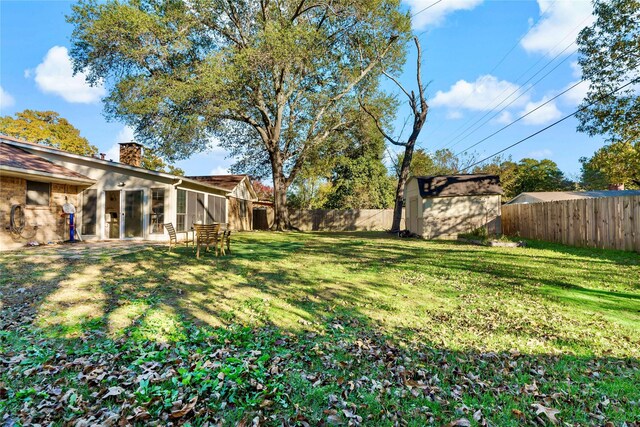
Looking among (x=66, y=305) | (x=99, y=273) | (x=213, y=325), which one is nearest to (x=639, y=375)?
(x=213, y=325)

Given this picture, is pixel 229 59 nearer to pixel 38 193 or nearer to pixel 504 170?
pixel 38 193

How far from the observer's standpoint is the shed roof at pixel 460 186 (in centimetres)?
1541

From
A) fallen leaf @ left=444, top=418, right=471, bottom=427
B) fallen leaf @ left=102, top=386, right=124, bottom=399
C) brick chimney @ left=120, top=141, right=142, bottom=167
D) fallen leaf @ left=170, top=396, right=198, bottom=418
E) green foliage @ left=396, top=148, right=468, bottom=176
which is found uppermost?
green foliage @ left=396, top=148, right=468, bottom=176

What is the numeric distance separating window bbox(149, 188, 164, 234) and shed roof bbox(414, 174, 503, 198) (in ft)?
41.1

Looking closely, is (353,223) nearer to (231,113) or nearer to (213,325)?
(231,113)

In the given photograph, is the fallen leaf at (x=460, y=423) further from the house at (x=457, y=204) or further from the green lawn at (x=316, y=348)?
the house at (x=457, y=204)

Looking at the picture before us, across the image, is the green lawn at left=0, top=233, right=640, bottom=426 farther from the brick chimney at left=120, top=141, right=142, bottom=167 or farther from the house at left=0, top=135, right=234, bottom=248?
the brick chimney at left=120, top=141, right=142, bottom=167

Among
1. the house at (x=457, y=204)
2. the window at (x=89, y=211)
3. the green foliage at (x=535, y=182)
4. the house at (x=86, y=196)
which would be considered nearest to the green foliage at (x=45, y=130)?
the house at (x=86, y=196)

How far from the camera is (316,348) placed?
3379 mm

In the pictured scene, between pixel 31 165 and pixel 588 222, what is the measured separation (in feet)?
67.2

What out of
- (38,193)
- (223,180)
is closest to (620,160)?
(223,180)

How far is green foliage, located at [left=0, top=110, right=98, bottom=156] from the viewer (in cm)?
2800

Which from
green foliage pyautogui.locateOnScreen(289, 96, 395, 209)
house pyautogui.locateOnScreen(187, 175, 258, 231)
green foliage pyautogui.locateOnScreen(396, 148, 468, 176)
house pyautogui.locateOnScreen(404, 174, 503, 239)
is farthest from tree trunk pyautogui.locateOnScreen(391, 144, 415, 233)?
green foliage pyautogui.locateOnScreen(396, 148, 468, 176)

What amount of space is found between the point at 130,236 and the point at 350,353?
13.6m
